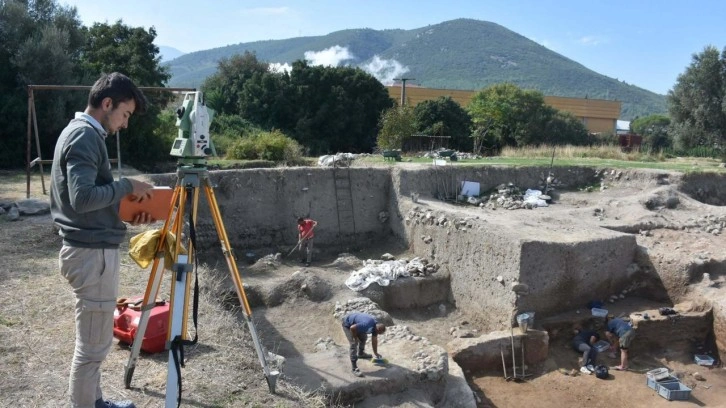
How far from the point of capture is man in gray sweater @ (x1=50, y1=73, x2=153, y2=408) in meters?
2.83

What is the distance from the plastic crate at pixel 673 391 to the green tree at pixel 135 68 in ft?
51.4

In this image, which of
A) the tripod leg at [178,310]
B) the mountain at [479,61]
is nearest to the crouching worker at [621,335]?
the tripod leg at [178,310]

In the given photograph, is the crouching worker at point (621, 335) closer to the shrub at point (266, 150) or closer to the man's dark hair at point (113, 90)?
the man's dark hair at point (113, 90)

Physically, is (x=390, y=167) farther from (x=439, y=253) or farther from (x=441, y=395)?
(x=441, y=395)

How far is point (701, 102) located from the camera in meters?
26.0

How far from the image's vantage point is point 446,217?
11.9m

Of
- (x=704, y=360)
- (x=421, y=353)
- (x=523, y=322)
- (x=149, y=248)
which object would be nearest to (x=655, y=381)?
(x=704, y=360)

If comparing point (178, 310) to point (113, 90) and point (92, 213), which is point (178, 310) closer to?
point (92, 213)

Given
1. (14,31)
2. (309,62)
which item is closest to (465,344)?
(14,31)

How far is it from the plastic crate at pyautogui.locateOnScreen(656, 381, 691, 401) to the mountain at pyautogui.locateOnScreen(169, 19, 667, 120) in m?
94.1

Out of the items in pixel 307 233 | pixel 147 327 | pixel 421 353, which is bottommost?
pixel 421 353

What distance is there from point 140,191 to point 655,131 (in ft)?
147

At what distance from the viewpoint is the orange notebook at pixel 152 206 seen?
10.8ft

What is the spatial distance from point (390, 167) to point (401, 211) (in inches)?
59.5
